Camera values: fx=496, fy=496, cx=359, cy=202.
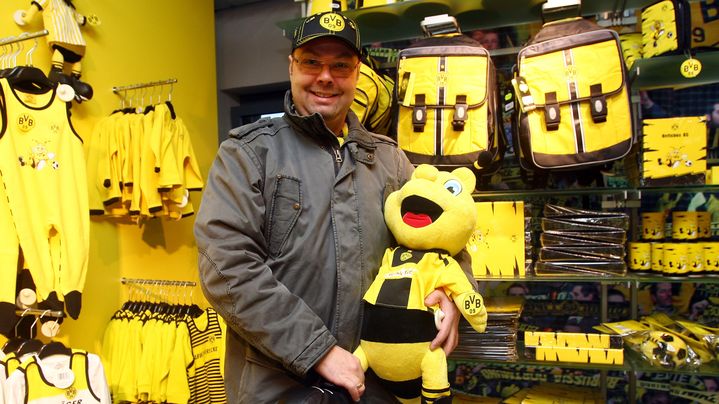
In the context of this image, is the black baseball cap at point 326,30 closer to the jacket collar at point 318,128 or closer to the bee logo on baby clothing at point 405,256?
the jacket collar at point 318,128

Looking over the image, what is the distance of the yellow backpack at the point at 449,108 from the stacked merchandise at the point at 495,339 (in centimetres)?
64

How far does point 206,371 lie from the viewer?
274 cm

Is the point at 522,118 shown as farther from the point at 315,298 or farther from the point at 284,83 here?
the point at 284,83

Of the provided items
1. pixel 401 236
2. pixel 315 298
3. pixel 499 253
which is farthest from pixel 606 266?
pixel 315 298

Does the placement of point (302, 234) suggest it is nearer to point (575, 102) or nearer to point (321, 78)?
point (321, 78)

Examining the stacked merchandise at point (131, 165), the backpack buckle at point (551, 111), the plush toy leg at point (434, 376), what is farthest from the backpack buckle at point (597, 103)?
the stacked merchandise at point (131, 165)

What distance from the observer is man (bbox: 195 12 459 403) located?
1.20m

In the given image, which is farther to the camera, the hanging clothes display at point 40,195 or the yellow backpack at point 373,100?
the yellow backpack at point 373,100

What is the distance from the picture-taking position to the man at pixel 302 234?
3.93ft

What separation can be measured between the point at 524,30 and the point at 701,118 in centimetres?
97

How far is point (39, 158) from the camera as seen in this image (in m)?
2.17

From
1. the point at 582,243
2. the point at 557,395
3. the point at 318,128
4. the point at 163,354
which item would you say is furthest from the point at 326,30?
the point at 163,354

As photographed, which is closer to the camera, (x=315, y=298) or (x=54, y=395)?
(x=315, y=298)

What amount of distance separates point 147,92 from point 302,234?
2273 millimetres
